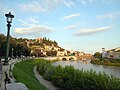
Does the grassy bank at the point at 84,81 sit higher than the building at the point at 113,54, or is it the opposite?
the building at the point at 113,54

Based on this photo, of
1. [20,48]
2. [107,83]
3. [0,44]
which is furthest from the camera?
[20,48]

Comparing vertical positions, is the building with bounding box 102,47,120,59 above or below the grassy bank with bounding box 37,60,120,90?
above

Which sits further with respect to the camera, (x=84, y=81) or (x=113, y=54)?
(x=113, y=54)

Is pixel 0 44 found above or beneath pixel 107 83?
above

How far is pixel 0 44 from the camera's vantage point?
6981cm

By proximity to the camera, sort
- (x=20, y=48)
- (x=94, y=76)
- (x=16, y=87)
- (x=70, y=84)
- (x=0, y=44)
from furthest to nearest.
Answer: (x=20, y=48) → (x=0, y=44) → (x=70, y=84) → (x=94, y=76) → (x=16, y=87)

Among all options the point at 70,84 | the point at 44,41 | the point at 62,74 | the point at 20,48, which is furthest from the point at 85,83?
the point at 44,41

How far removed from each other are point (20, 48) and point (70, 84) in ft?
200

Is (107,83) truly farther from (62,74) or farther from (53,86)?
(53,86)

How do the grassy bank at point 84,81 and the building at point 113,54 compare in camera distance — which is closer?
the grassy bank at point 84,81

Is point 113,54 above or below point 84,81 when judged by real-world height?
above

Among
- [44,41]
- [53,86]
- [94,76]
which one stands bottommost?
[53,86]

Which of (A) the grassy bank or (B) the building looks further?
(B) the building

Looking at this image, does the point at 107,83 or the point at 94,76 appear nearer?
the point at 107,83
